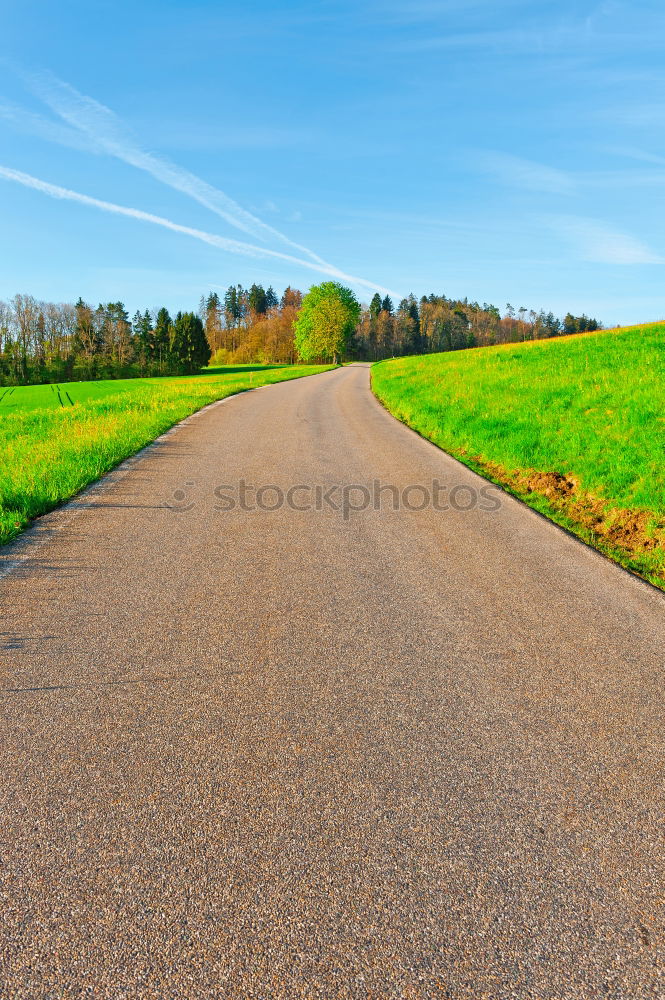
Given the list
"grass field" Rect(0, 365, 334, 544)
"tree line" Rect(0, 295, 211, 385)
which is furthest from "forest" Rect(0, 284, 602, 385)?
"grass field" Rect(0, 365, 334, 544)

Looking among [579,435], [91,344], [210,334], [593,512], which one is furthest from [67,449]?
[210,334]

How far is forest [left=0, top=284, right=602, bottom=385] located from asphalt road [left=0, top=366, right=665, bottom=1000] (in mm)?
76453

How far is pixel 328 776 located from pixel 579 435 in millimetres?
9134

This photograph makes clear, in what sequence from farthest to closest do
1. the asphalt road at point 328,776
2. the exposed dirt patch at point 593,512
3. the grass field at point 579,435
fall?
the grass field at point 579,435
the exposed dirt patch at point 593,512
the asphalt road at point 328,776

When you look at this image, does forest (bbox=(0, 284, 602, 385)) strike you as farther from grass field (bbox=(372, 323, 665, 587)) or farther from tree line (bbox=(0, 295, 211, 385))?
grass field (bbox=(372, 323, 665, 587))

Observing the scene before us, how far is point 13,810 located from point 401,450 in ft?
34.2

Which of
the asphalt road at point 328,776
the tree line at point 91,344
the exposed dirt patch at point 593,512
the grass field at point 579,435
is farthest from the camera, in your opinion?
the tree line at point 91,344

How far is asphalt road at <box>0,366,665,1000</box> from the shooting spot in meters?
1.96

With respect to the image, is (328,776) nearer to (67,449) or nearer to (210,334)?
(67,449)

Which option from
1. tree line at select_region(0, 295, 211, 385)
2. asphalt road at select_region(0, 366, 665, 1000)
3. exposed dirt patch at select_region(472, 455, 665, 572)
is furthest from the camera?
tree line at select_region(0, 295, 211, 385)

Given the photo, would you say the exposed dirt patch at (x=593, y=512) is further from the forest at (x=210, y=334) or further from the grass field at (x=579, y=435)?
the forest at (x=210, y=334)

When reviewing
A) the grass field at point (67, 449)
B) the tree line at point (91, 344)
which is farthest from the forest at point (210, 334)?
the grass field at point (67, 449)

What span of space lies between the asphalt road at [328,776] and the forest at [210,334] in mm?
76453

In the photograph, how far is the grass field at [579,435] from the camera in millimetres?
7203
